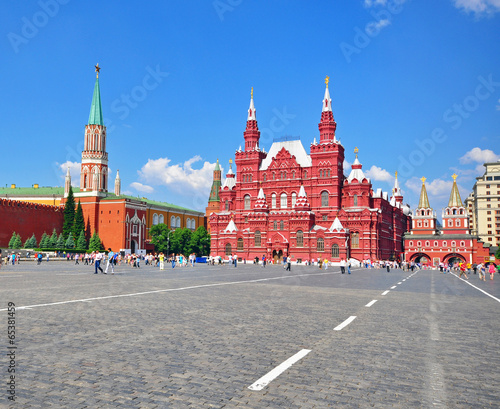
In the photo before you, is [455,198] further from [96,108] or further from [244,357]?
[244,357]

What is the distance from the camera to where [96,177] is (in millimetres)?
98125

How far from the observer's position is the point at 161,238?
319 ft

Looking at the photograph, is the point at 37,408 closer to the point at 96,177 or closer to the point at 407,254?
the point at 96,177

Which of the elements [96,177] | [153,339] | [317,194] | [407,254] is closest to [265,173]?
[317,194]

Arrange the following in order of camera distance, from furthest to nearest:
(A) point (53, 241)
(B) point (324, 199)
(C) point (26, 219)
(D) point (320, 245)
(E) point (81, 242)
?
(E) point (81, 242) < (C) point (26, 219) < (A) point (53, 241) < (B) point (324, 199) < (D) point (320, 245)

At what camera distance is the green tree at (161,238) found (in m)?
96.1

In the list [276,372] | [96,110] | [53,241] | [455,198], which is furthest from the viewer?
[455,198]

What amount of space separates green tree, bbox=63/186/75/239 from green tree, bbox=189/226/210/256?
78.4ft

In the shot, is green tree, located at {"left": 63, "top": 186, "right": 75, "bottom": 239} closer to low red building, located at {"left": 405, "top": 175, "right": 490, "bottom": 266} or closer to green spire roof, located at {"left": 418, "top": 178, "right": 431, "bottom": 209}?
low red building, located at {"left": 405, "top": 175, "right": 490, "bottom": 266}

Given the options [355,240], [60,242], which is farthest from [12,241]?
[355,240]

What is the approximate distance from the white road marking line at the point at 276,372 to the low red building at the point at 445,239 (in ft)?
350

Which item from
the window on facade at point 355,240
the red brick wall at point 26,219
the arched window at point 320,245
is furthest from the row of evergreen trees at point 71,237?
the window on facade at point 355,240

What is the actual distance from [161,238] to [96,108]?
105 feet

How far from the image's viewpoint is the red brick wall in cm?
8069
